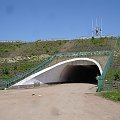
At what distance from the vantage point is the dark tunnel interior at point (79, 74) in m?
43.1

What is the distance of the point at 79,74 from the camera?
49156mm

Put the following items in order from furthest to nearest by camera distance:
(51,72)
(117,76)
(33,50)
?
(33,50), (51,72), (117,76)

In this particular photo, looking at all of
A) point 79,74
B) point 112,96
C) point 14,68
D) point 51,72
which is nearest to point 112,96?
point 112,96

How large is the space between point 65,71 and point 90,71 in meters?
9.93

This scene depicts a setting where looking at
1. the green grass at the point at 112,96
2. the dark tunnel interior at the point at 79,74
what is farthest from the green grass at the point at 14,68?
the green grass at the point at 112,96

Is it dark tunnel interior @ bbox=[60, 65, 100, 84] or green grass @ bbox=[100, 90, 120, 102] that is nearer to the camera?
green grass @ bbox=[100, 90, 120, 102]

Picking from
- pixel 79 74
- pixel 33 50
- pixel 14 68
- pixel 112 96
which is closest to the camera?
pixel 112 96

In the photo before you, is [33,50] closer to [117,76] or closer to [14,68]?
[14,68]

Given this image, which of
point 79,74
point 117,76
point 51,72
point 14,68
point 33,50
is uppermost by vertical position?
point 33,50

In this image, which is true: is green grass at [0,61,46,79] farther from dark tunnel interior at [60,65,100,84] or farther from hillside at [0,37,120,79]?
dark tunnel interior at [60,65,100,84]

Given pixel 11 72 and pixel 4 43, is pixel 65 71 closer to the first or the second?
pixel 11 72

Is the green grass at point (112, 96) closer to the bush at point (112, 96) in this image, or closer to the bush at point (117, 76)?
the bush at point (112, 96)

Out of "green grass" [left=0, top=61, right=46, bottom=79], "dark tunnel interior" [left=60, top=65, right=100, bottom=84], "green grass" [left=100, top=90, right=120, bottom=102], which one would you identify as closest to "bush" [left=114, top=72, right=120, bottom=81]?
"green grass" [left=100, top=90, right=120, bottom=102]

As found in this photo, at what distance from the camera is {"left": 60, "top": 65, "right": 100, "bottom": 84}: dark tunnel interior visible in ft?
141
